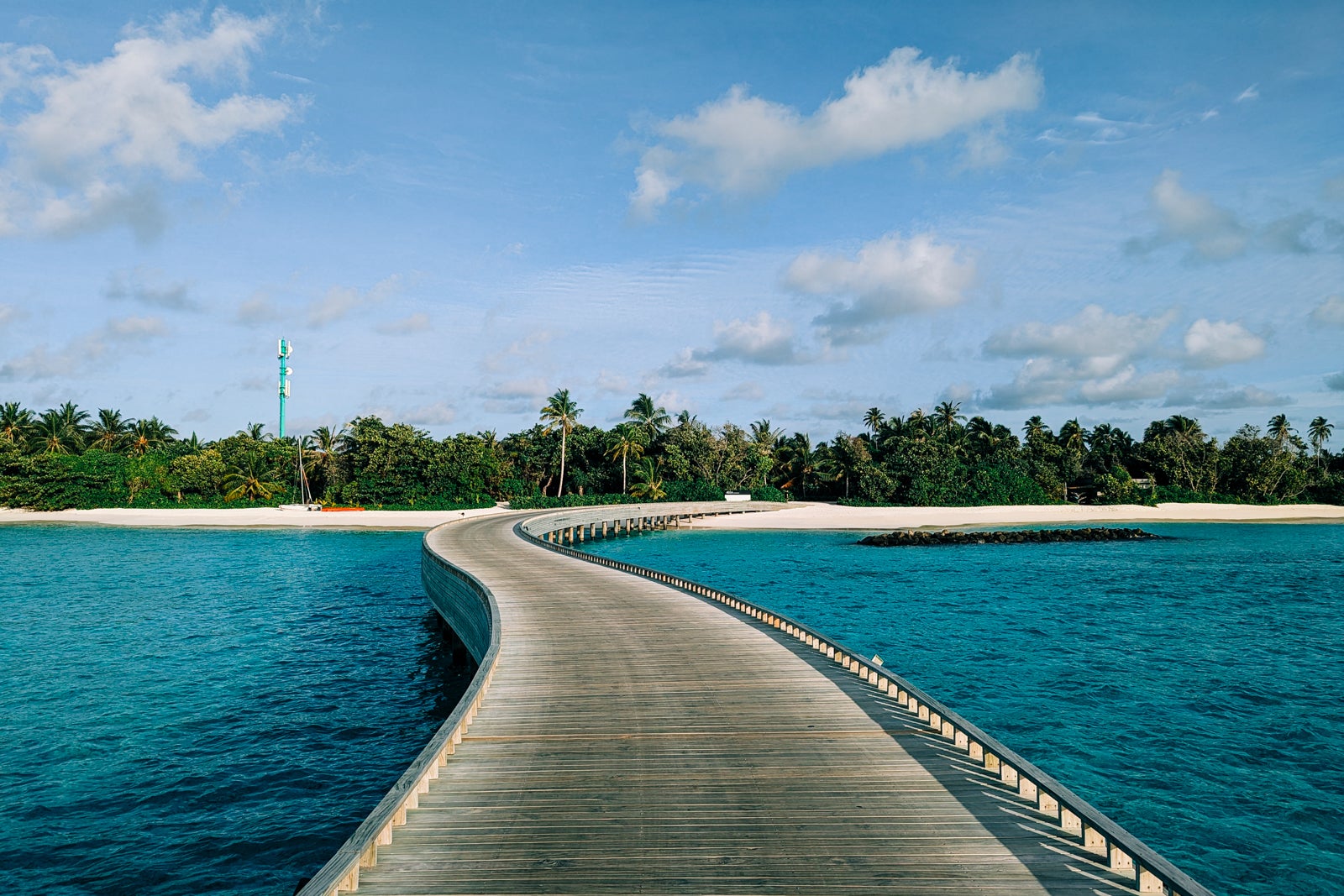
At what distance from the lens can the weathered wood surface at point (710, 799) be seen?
263 inches

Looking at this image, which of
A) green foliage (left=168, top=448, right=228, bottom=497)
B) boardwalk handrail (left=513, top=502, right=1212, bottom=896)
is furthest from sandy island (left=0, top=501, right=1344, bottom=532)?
boardwalk handrail (left=513, top=502, right=1212, bottom=896)

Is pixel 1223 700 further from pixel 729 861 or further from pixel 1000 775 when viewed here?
pixel 729 861

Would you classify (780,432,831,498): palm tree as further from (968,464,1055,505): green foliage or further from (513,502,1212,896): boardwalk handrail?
(513,502,1212,896): boardwalk handrail

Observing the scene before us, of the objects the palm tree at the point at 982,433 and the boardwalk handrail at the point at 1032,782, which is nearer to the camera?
the boardwalk handrail at the point at 1032,782

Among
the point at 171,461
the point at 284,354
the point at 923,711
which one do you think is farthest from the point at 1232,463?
the point at 284,354

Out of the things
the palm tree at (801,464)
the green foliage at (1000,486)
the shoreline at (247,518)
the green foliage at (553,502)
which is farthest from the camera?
the palm tree at (801,464)

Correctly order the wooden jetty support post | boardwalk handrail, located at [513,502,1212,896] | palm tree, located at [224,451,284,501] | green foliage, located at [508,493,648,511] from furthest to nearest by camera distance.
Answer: palm tree, located at [224,451,284,501] → green foliage, located at [508,493,648,511] → the wooden jetty support post → boardwalk handrail, located at [513,502,1212,896]

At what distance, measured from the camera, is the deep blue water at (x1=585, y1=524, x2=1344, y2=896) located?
11906 millimetres

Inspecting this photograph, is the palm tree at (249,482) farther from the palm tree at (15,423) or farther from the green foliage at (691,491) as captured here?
the green foliage at (691,491)

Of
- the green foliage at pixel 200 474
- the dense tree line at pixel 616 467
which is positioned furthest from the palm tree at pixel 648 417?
the green foliage at pixel 200 474

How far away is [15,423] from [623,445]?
69.3 m

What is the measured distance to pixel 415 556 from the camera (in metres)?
47.3

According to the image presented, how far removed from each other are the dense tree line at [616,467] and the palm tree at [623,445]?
23cm

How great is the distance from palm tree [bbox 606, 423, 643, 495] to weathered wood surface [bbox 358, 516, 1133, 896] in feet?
220
